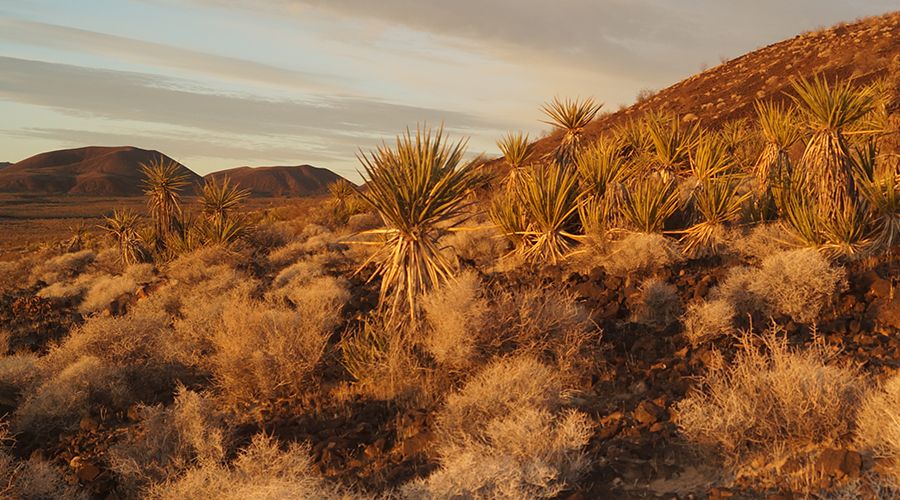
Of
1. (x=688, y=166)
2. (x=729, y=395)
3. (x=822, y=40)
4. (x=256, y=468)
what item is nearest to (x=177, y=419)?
(x=256, y=468)

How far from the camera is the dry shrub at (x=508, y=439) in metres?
3.32

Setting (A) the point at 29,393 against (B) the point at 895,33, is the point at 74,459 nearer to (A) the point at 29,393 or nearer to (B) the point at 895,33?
(A) the point at 29,393

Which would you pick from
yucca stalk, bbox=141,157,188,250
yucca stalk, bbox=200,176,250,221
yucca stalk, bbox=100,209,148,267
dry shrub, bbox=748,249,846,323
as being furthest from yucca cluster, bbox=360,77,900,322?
yucca stalk, bbox=100,209,148,267

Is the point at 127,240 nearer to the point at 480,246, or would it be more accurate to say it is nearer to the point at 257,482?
the point at 480,246

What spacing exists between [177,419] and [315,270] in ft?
22.2

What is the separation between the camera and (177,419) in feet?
15.8

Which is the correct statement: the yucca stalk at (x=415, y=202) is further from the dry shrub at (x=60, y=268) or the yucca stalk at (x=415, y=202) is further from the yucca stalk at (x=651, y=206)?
the dry shrub at (x=60, y=268)

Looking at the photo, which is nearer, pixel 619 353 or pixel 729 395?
pixel 729 395

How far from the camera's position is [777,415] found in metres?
4.05

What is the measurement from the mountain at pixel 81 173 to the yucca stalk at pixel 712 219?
79.0 metres

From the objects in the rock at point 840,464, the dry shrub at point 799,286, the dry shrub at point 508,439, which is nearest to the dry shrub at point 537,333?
the dry shrub at point 508,439

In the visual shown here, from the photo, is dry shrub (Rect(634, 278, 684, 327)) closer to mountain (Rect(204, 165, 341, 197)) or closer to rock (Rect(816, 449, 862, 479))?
rock (Rect(816, 449, 862, 479))

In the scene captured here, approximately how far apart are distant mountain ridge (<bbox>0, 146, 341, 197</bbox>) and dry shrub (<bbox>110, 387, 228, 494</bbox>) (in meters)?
82.4

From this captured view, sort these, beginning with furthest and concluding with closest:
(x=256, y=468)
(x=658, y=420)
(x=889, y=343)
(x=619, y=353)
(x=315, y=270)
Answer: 1. (x=315, y=270)
2. (x=619, y=353)
3. (x=889, y=343)
4. (x=658, y=420)
5. (x=256, y=468)
